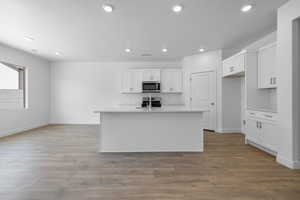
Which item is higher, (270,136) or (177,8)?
(177,8)

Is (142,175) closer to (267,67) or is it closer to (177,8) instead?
(177,8)

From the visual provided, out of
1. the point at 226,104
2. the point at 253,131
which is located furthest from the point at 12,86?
the point at 253,131

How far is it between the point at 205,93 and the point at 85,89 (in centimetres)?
460

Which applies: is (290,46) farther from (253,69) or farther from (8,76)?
(8,76)

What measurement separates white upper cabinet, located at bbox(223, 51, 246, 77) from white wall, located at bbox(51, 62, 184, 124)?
7.13 feet

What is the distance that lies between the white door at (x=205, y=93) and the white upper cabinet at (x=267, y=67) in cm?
157

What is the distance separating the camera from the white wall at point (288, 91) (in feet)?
7.82

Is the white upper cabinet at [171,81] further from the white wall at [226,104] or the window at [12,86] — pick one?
the window at [12,86]

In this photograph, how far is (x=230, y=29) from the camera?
3488mm

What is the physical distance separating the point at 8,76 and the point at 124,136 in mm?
4317

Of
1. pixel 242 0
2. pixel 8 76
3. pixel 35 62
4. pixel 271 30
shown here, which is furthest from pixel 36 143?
pixel 271 30

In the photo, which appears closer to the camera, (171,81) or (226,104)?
(226,104)

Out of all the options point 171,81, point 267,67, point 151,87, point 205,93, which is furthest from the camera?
point 171,81

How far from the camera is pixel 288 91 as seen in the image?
2445 mm
